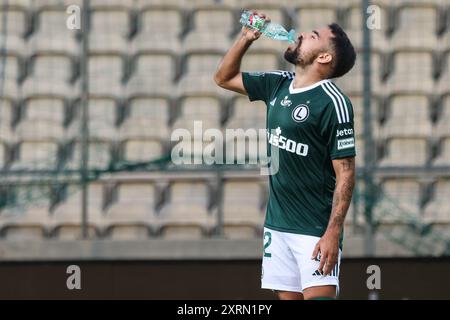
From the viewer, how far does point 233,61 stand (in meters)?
4.39

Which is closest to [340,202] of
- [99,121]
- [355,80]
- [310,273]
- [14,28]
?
[310,273]

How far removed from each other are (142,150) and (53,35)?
43.4 inches

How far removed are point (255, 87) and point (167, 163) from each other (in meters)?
2.50

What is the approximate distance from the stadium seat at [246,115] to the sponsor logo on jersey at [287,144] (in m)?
2.72

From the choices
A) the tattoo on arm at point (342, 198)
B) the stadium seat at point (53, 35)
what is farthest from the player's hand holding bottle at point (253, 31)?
the stadium seat at point (53, 35)

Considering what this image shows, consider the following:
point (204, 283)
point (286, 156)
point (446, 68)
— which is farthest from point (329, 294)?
point (446, 68)

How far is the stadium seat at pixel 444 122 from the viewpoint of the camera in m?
6.96

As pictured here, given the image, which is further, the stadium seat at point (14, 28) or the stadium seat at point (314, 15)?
the stadium seat at point (14, 28)

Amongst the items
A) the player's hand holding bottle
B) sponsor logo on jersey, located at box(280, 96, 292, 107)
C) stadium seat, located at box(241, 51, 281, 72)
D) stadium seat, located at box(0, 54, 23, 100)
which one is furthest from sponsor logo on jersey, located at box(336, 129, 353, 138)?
stadium seat, located at box(0, 54, 23, 100)

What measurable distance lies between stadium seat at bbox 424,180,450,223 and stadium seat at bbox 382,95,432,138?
1.32ft

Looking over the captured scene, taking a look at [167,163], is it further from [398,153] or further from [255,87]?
[255,87]

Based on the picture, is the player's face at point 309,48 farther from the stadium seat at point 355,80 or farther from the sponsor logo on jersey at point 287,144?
the stadium seat at point 355,80

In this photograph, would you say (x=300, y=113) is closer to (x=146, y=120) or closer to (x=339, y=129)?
(x=339, y=129)

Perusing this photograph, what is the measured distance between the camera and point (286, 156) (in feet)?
13.7
